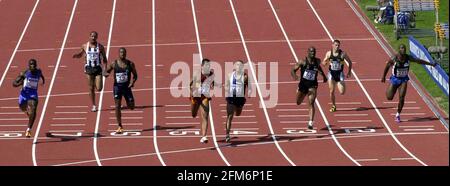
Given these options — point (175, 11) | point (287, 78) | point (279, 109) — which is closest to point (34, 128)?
point (279, 109)

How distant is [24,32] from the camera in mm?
33125

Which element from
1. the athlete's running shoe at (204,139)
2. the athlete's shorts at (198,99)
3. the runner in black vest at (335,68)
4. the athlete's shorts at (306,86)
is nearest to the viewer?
the athlete's shorts at (198,99)

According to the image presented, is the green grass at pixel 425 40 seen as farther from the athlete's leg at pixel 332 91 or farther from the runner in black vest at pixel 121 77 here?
the runner in black vest at pixel 121 77

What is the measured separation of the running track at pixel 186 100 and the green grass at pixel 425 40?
421 mm

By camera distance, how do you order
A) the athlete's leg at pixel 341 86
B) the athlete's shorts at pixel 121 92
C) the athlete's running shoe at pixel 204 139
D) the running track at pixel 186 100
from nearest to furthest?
the running track at pixel 186 100 < the athlete's running shoe at pixel 204 139 < the athlete's shorts at pixel 121 92 < the athlete's leg at pixel 341 86

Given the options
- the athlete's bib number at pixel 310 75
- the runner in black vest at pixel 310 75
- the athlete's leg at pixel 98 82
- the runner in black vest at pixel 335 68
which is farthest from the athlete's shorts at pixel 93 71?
the runner in black vest at pixel 335 68

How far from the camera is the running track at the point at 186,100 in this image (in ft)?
70.1

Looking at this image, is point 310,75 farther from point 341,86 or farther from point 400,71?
point 341,86

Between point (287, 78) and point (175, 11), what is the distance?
8394mm

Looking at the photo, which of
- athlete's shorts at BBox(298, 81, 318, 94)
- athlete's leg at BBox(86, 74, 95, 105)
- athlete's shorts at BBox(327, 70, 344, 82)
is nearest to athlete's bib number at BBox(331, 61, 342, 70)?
athlete's shorts at BBox(327, 70, 344, 82)

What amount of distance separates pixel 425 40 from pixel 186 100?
9088 millimetres

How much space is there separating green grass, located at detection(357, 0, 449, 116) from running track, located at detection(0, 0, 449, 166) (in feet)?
1.38

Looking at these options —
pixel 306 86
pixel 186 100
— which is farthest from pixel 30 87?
pixel 306 86

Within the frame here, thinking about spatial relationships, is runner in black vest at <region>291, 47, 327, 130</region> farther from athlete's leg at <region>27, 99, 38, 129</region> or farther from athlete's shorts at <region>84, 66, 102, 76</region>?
athlete's leg at <region>27, 99, 38, 129</region>
